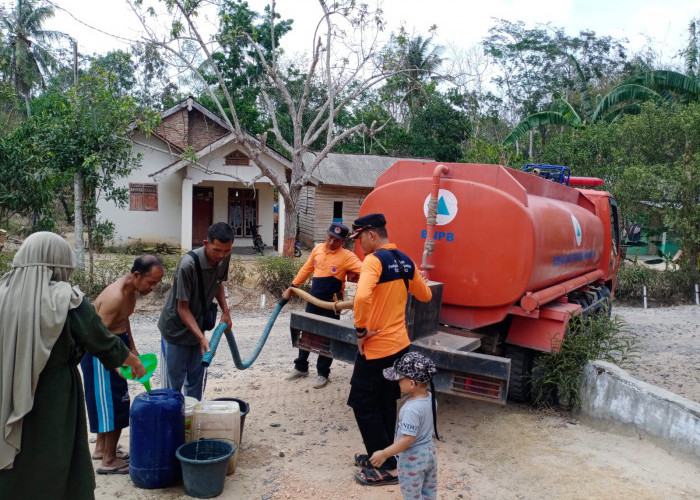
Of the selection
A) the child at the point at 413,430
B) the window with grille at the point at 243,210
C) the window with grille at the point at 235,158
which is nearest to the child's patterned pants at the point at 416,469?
the child at the point at 413,430

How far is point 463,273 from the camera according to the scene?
5.14m

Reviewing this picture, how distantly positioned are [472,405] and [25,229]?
1156 centimetres

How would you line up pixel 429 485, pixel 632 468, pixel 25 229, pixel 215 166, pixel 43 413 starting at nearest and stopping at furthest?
1. pixel 43 413
2. pixel 429 485
3. pixel 632 468
4. pixel 25 229
5. pixel 215 166

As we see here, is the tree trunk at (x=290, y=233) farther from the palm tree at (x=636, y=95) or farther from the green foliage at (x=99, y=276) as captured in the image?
the palm tree at (x=636, y=95)

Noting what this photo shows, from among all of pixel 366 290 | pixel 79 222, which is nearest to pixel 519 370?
pixel 366 290

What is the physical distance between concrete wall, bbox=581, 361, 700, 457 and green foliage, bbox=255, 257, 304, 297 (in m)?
6.33

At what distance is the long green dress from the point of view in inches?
104

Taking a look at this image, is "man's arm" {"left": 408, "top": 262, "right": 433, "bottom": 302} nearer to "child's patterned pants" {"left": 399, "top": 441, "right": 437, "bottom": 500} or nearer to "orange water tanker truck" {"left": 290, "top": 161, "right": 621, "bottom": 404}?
"orange water tanker truck" {"left": 290, "top": 161, "right": 621, "bottom": 404}

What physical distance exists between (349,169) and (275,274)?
10886mm

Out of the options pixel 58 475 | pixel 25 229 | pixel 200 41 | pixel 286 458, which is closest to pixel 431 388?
pixel 286 458

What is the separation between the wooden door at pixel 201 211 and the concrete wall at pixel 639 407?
14.9 metres

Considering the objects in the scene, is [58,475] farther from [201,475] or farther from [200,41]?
[200,41]

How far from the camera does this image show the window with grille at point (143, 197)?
55.8 feet

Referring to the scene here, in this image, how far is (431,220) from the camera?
202 inches
